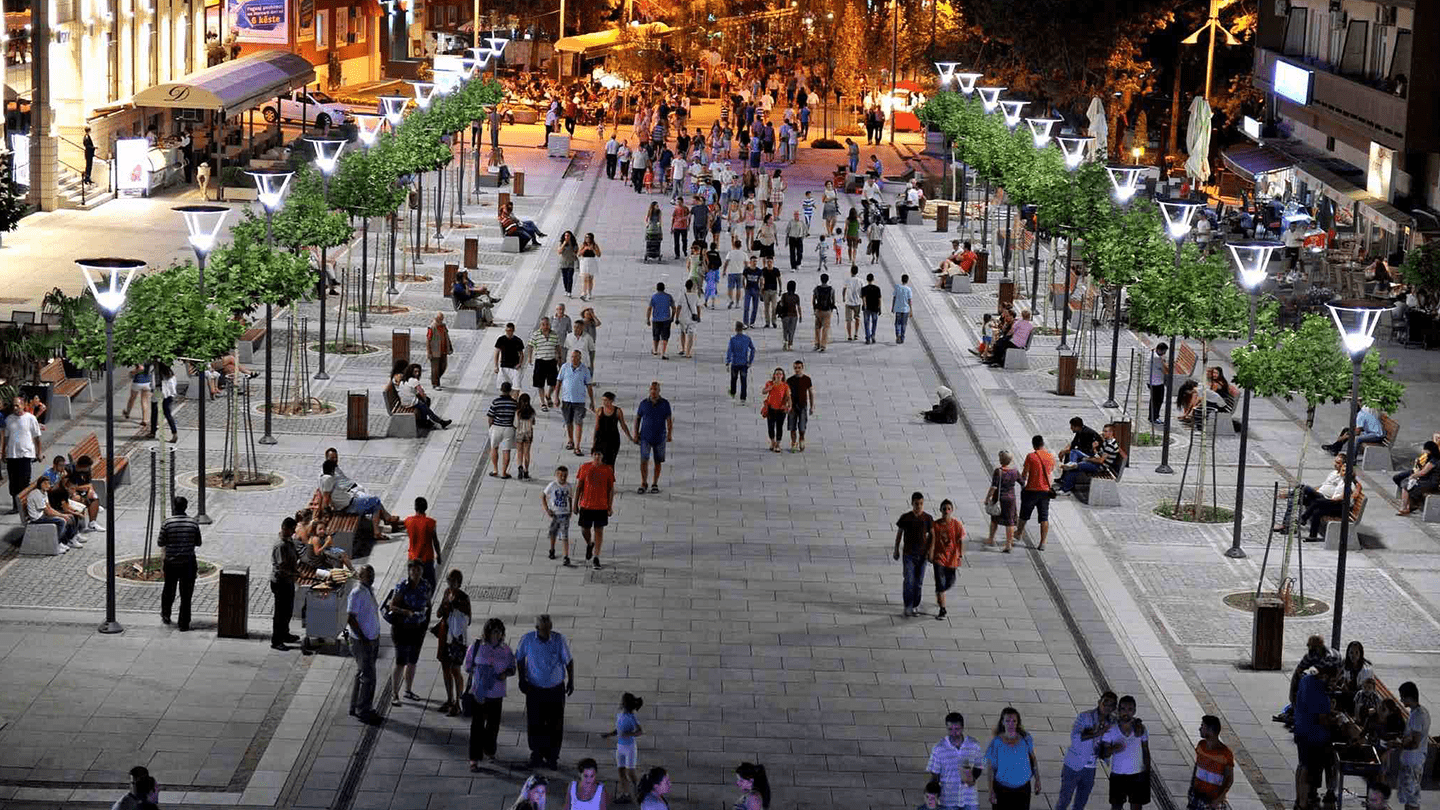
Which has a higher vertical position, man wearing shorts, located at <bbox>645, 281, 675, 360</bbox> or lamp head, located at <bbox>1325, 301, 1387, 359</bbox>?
lamp head, located at <bbox>1325, 301, 1387, 359</bbox>

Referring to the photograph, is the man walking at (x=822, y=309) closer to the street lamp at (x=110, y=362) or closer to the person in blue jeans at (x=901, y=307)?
the person in blue jeans at (x=901, y=307)

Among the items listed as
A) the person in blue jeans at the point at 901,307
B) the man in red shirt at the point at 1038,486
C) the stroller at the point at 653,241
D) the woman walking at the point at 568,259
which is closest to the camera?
the man in red shirt at the point at 1038,486

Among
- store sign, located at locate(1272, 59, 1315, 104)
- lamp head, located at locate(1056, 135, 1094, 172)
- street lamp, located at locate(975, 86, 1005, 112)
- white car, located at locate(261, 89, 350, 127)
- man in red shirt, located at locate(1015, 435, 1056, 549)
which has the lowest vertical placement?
man in red shirt, located at locate(1015, 435, 1056, 549)

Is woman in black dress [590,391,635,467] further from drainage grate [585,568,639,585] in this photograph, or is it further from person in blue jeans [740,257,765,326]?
person in blue jeans [740,257,765,326]

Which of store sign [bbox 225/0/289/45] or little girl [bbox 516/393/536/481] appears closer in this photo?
little girl [bbox 516/393/536/481]

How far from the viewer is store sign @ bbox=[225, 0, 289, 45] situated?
233ft

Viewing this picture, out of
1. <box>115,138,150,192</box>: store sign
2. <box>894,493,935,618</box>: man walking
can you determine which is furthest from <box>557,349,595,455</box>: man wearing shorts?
<box>115,138,150,192</box>: store sign

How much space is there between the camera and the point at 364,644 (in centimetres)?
1798

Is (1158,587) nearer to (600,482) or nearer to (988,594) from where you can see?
(988,594)

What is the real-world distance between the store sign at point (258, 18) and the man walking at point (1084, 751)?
5976 cm

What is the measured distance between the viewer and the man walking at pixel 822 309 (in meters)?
35.3

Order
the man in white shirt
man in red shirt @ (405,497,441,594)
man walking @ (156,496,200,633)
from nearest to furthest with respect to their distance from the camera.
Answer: man walking @ (156,496,200,633)
man in red shirt @ (405,497,441,594)
the man in white shirt

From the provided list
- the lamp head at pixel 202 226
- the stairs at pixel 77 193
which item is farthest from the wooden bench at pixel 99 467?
the stairs at pixel 77 193

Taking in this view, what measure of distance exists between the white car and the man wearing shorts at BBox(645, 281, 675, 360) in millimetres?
29543
